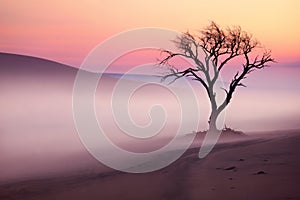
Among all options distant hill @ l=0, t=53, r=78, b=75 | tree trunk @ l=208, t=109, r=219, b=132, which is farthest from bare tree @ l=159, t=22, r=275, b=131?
distant hill @ l=0, t=53, r=78, b=75

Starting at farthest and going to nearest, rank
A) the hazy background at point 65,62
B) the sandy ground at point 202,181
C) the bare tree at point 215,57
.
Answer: the bare tree at point 215,57 < the hazy background at point 65,62 < the sandy ground at point 202,181

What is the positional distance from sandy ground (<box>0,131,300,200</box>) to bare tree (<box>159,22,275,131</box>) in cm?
36

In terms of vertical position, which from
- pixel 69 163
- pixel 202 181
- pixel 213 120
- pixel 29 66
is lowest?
pixel 202 181

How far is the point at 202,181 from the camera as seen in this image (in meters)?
3.54

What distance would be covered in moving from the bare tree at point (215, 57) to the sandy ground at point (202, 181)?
361 millimetres

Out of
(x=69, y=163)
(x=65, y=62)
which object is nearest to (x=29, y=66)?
(x=65, y=62)

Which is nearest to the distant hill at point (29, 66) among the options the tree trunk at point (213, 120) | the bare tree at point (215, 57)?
the bare tree at point (215, 57)

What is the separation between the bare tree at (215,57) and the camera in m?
3.80

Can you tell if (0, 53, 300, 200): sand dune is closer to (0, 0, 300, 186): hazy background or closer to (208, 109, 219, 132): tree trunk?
(0, 0, 300, 186): hazy background

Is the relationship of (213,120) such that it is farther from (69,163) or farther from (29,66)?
(29,66)

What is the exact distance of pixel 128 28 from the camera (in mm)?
3676

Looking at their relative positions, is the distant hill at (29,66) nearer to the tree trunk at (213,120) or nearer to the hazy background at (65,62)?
the hazy background at (65,62)

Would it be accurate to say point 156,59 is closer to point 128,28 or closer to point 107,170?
point 128,28

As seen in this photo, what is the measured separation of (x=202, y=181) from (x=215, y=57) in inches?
46.0
